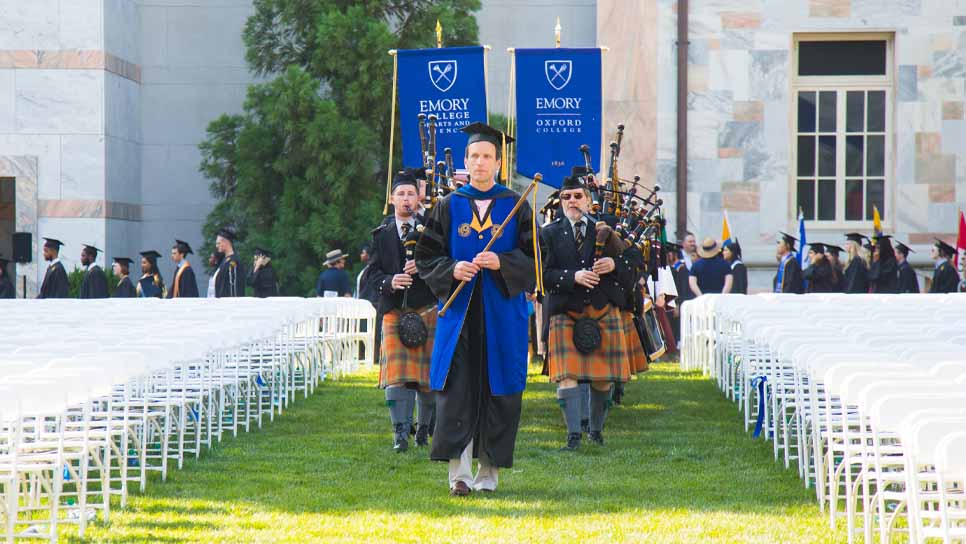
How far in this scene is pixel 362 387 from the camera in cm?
1383

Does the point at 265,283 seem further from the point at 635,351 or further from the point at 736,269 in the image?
the point at 635,351

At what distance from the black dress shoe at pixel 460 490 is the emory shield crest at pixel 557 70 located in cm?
633

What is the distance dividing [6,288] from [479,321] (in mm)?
14154

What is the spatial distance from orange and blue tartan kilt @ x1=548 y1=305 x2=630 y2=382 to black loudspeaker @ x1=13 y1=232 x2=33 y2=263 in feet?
46.6

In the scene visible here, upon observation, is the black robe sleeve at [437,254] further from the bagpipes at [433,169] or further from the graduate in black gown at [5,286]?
the graduate in black gown at [5,286]

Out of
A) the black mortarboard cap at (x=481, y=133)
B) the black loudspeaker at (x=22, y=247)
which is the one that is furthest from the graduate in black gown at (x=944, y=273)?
the black loudspeaker at (x=22, y=247)

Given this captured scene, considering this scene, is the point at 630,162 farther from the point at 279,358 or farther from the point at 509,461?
the point at 509,461

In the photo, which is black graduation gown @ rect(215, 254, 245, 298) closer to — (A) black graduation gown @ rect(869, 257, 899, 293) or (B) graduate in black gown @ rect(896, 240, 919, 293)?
(A) black graduation gown @ rect(869, 257, 899, 293)

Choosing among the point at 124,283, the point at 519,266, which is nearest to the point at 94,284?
the point at 124,283

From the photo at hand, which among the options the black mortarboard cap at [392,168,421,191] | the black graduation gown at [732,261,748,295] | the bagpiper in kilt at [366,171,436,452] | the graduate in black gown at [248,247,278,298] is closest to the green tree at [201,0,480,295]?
the graduate in black gown at [248,247,278,298]

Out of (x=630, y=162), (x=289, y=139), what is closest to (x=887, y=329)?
(x=630, y=162)

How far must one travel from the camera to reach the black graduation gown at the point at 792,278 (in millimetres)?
17922

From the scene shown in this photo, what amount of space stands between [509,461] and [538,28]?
16915 millimetres

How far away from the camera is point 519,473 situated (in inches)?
317
